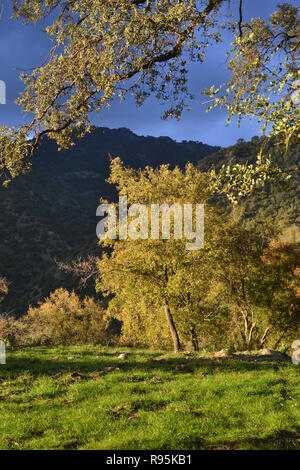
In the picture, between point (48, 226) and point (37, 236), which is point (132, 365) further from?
point (48, 226)

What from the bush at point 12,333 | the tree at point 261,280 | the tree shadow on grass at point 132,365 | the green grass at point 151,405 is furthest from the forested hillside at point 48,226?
the green grass at point 151,405

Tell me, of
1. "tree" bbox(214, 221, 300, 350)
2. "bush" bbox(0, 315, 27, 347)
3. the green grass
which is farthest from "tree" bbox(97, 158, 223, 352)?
the green grass

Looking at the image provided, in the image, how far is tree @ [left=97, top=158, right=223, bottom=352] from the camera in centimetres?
3031

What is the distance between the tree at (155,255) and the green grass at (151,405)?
42.2 ft

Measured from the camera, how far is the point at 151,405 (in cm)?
1135

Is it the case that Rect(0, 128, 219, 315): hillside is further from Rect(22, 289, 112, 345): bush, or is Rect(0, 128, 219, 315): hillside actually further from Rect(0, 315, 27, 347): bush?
Rect(0, 315, 27, 347): bush

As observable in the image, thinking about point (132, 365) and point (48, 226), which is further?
point (48, 226)

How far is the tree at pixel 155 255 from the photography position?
30312 millimetres

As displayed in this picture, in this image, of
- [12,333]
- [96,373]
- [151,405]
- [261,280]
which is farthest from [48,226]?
[151,405]

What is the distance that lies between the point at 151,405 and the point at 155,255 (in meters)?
19.0

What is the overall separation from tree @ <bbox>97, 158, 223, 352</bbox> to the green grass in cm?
1285

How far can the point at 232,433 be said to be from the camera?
911 cm

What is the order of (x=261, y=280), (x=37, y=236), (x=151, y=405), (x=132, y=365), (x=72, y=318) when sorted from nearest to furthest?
(x=151, y=405), (x=132, y=365), (x=261, y=280), (x=72, y=318), (x=37, y=236)
